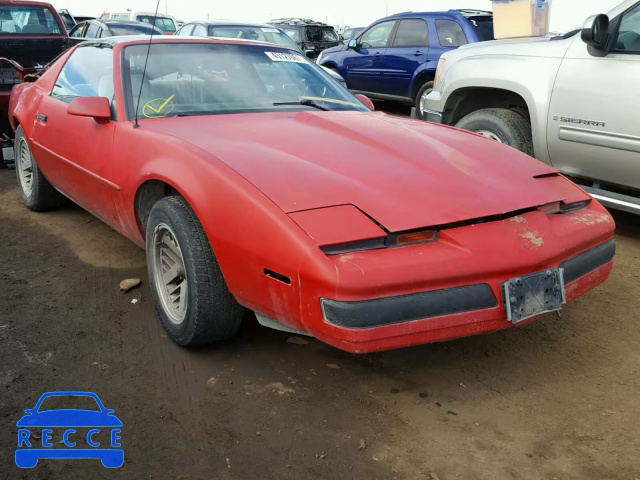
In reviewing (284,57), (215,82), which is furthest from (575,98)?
(215,82)

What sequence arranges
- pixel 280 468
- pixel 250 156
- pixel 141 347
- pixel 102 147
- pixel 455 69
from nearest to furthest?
pixel 280 468, pixel 250 156, pixel 141 347, pixel 102 147, pixel 455 69

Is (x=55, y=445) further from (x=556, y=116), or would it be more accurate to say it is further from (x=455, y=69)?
(x=455, y=69)

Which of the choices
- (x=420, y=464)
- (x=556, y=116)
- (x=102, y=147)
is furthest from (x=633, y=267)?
(x=102, y=147)

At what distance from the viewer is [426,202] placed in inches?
99.9

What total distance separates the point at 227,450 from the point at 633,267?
3.10 meters

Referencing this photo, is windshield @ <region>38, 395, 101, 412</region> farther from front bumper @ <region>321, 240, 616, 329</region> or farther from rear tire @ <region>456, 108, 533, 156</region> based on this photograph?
rear tire @ <region>456, 108, 533, 156</region>

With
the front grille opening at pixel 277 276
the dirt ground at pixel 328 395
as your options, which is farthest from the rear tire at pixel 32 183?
the front grille opening at pixel 277 276

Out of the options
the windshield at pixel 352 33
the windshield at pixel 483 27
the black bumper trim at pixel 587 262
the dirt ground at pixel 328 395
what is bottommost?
the dirt ground at pixel 328 395

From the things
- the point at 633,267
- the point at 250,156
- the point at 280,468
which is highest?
the point at 250,156

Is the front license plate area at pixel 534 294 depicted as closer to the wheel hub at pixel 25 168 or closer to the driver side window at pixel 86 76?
the driver side window at pixel 86 76

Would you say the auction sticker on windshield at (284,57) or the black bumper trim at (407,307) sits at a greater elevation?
the auction sticker on windshield at (284,57)

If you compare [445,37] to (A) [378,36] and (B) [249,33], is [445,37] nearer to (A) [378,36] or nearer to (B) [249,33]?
(A) [378,36]

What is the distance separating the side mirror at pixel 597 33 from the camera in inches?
170

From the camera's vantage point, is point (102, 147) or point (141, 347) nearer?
point (141, 347)
